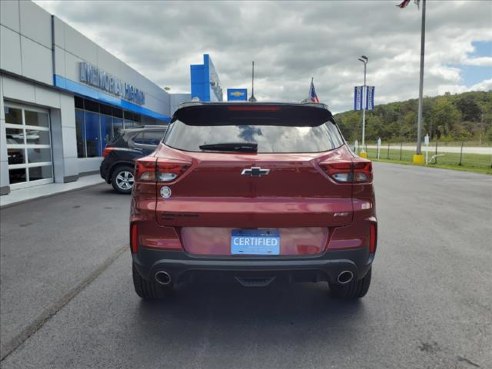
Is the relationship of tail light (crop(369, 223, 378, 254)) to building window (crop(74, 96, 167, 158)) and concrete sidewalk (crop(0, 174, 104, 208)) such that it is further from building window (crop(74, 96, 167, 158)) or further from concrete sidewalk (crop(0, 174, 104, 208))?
building window (crop(74, 96, 167, 158))

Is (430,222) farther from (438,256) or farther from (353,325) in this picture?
(353,325)

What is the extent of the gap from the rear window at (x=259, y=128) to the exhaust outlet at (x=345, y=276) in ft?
3.05

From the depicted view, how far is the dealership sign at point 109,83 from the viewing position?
16.2 metres

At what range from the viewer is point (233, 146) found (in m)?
3.09

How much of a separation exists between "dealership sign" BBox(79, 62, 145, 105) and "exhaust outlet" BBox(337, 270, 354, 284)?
1543cm

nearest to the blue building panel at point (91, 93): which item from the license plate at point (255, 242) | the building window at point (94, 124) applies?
the building window at point (94, 124)

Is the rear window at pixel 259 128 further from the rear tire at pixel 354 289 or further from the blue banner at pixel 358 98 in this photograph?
the blue banner at pixel 358 98

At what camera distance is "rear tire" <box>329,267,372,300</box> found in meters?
3.59

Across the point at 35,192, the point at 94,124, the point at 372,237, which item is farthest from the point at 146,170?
the point at 94,124

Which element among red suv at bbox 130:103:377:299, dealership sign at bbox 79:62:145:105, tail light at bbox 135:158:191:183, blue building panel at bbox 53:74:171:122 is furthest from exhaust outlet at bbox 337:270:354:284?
dealership sign at bbox 79:62:145:105

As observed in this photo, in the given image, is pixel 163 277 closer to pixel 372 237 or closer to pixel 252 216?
pixel 252 216

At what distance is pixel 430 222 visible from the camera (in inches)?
291

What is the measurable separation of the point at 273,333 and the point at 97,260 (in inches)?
Result: 111

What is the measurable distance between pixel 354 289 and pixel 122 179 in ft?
29.4
